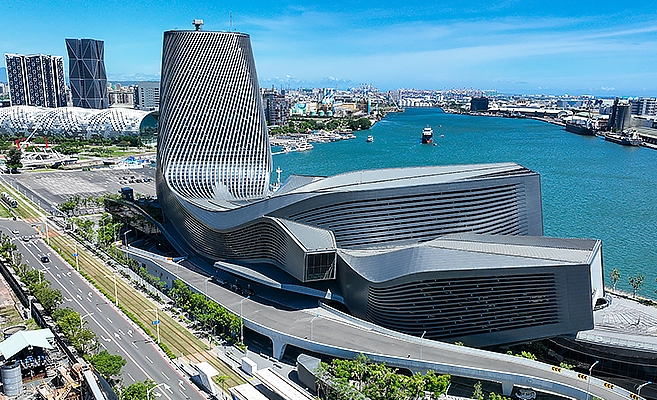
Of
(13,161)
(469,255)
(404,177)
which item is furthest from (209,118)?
(13,161)

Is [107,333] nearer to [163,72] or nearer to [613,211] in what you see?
[163,72]

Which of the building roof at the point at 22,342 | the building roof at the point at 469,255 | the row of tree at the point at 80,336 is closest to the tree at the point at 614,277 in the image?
the building roof at the point at 469,255

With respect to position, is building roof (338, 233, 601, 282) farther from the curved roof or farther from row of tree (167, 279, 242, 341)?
the curved roof

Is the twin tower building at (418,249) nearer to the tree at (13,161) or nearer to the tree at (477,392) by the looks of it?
the tree at (477,392)

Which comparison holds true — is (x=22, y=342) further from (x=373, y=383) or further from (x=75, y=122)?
(x=75, y=122)

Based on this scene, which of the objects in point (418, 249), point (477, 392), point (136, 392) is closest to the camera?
point (136, 392)

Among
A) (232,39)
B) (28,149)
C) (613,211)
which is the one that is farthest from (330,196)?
(28,149)

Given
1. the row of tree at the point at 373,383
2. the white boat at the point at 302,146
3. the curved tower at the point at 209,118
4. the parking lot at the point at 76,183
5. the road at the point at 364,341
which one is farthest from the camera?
the white boat at the point at 302,146
